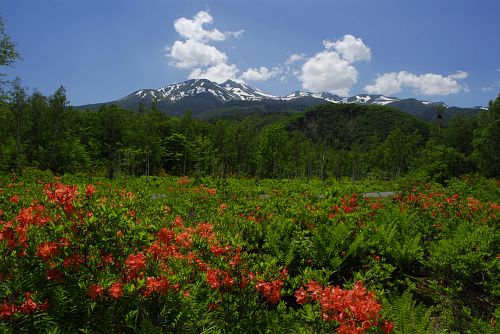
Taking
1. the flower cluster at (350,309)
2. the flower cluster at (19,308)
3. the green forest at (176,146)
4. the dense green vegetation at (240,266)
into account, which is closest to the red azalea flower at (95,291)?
the dense green vegetation at (240,266)

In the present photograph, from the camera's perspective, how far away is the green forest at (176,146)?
32.3 meters

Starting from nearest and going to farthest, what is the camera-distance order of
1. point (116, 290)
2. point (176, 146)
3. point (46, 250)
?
point (116, 290) → point (46, 250) → point (176, 146)

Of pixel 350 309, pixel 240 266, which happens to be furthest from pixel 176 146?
pixel 350 309

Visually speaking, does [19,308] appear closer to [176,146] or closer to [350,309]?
[350,309]

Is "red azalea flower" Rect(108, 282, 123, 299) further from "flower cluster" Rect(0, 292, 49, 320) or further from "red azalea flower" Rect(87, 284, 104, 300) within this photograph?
"flower cluster" Rect(0, 292, 49, 320)

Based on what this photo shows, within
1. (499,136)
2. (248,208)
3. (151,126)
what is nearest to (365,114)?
(499,136)

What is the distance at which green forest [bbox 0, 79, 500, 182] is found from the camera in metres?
32.3

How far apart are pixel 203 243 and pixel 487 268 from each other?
14.6ft

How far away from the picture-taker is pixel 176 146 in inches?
1946

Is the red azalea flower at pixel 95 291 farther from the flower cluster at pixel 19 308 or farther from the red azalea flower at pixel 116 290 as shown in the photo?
the flower cluster at pixel 19 308

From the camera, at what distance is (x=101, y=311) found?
9.43 feet

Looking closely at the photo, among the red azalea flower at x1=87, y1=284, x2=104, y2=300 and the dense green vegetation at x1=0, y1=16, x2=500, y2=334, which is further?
the dense green vegetation at x1=0, y1=16, x2=500, y2=334

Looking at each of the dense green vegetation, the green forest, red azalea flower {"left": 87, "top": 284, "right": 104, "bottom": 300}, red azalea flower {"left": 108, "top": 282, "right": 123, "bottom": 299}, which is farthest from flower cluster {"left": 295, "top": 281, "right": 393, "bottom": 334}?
the green forest

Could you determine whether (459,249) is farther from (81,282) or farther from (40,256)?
(40,256)
